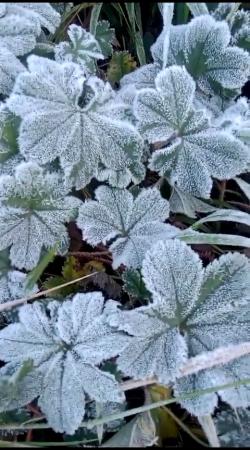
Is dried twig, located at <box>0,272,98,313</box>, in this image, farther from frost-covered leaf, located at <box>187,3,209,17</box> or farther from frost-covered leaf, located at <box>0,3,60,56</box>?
frost-covered leaf, located at <box>187,3,209,17</box>

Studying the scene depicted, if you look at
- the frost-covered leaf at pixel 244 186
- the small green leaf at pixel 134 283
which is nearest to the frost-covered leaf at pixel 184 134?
the frost-covered leaf at pixel 244 186

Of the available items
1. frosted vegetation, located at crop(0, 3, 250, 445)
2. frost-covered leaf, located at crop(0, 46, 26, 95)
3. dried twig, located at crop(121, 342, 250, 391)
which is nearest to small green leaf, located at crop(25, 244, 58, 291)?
frosted vegetation, located at crop(0, 3, 250, 445)

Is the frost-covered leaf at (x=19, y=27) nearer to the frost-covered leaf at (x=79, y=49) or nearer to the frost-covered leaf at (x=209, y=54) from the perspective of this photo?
the frost-covered leaf at (x=79, y=49)

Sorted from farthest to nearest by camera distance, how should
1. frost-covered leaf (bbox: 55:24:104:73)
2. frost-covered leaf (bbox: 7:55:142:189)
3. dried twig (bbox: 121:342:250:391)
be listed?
frost-covered leaf (bbox: 55:24:104:73), frost-covered leaf (bbox: 7:55:142:189), dried twig (bbox: 121:342:250:391)

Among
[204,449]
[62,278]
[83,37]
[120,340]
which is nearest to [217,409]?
[204,449]

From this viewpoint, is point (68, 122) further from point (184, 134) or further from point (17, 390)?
point (17, 390)

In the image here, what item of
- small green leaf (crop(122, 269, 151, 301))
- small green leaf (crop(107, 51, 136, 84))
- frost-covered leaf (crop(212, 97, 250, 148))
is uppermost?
small green leaf (crop(107, 51, 136, 84))
